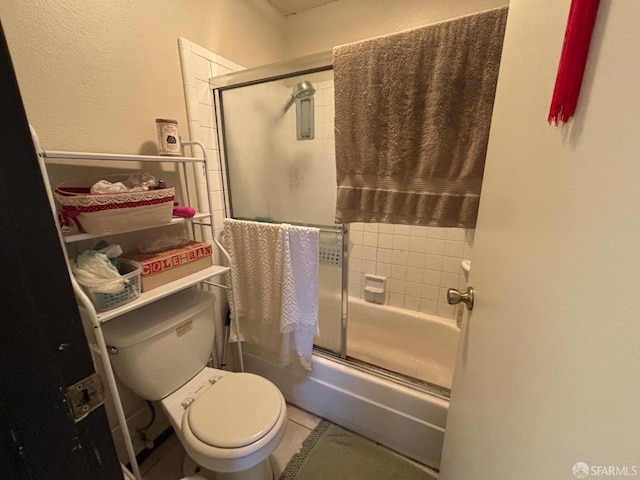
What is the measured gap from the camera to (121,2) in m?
1.00

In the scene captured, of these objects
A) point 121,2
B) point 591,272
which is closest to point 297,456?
point 591,272

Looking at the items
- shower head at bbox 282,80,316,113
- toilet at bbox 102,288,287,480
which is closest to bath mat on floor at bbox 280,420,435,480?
toilet at bbox 102,288,287,480

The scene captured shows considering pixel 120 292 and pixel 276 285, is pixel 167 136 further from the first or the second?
pixel 276 285

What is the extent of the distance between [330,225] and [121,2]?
1187 mm

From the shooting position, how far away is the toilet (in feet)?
2.96

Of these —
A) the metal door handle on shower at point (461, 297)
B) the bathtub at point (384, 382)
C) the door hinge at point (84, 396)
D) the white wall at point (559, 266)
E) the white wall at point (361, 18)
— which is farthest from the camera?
the white wall at point (361, 18)

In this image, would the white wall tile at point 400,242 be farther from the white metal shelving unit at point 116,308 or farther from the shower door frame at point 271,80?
the white metal shelving unit at point 116,308

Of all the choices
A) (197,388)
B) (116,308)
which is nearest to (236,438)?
(197,388)

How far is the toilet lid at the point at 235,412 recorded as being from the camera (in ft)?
2.99

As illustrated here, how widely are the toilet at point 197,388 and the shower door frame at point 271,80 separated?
0.52 meters

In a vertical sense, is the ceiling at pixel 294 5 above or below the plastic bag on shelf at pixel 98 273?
above

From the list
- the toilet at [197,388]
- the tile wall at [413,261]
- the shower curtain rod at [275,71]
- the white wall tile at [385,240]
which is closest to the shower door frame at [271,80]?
the shower curtain rod at [275,71]

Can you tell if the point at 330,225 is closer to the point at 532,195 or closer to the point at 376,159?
Result: the point at 376,159

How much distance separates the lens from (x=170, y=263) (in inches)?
41.1
